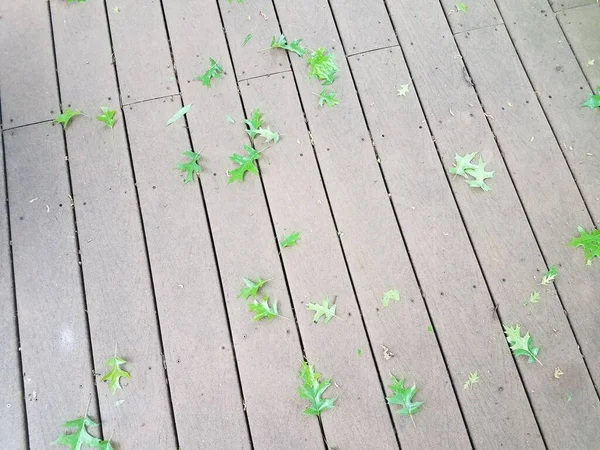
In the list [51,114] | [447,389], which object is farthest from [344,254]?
[51,114]

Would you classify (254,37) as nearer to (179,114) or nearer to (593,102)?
(179,114)

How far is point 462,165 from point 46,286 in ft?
4.88

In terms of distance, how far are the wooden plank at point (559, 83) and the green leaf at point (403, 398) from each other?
2.93 ft

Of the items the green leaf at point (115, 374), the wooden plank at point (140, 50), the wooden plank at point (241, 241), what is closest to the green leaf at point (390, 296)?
the wooden plank at point (241, 241)

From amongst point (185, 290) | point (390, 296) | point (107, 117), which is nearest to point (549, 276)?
point (390, 296)

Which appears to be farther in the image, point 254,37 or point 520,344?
point 254,37

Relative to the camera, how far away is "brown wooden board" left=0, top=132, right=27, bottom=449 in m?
1.80

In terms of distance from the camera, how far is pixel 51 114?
2.15 m

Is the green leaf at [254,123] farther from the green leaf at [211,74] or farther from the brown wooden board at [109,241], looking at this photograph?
the brown wooden board at [109,241]

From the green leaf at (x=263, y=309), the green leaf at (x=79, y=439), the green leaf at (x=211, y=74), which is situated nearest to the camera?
the green leaf at (x=79, y=439)

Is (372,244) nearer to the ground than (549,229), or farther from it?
farther from it

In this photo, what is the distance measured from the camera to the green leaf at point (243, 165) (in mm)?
2061

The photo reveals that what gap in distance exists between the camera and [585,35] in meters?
2.28

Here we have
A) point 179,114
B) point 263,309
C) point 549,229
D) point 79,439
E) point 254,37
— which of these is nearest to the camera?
point 79,439
